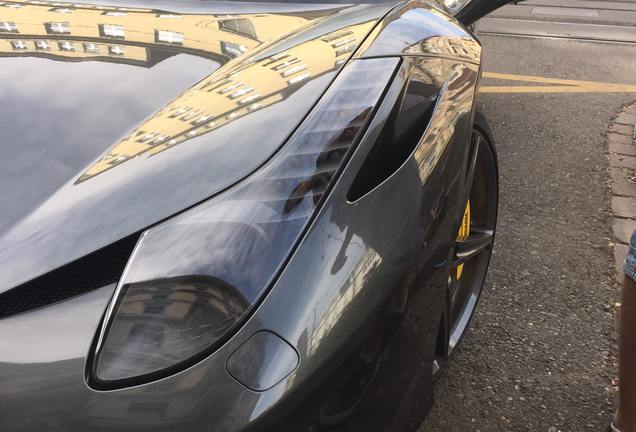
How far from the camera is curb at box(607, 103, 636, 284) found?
2.86 meters

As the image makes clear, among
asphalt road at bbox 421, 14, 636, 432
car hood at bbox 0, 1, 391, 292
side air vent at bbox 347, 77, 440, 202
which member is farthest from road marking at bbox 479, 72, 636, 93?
side air vent at bbox 347, 77, 440, 202

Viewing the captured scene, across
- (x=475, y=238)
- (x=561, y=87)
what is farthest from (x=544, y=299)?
(x=561, y=87)

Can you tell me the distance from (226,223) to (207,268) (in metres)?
0.09

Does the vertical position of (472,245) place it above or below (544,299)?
above

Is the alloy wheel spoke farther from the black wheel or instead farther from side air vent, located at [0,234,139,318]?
side air vent, located at [0,234,139,318]

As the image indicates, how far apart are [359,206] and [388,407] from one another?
0.40 m

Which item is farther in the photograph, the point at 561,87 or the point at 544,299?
the point at 561,87

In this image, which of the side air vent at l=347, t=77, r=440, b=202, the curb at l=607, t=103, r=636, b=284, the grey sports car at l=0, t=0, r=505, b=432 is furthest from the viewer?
the curb at l=607, t=103, r=636, b=284

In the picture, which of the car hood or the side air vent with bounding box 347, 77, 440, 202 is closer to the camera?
the car hood

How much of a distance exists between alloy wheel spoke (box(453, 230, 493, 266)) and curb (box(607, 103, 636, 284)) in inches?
36.6

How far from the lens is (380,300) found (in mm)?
1000

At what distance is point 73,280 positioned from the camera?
874 mm

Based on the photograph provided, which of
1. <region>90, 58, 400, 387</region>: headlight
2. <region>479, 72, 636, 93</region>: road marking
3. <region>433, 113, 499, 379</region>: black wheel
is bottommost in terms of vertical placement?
<region>479, 72, 636, 93</region>: road marking

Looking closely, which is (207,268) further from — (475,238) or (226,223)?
(475,238)
